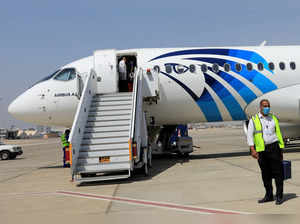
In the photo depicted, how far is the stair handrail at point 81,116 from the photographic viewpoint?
32.0ft

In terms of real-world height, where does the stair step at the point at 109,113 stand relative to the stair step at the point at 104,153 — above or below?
above

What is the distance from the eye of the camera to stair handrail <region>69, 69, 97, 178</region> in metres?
9.76

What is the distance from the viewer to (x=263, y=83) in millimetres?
14164

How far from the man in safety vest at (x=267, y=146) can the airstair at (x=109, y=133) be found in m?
4.18

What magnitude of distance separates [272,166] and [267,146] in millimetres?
404

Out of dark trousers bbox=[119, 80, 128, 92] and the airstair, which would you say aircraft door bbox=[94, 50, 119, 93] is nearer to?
the airstair

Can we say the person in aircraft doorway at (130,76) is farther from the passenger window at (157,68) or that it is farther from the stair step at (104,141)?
the stair step at (104,141)

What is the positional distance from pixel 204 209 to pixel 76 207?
264 centimetres

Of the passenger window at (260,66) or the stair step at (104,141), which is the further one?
the passenger window at (260,66)

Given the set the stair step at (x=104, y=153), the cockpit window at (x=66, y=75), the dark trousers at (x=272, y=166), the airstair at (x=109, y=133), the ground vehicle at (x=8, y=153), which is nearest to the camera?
the dark trousers at (x=272, y=166)

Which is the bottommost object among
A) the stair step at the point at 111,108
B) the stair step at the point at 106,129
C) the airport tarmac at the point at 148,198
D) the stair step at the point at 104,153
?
the airport tarmac at the point at 148,198

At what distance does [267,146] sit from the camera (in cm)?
654

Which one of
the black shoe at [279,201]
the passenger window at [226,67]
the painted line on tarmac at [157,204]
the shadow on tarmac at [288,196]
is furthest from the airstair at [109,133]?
the black shoe at [279,201]

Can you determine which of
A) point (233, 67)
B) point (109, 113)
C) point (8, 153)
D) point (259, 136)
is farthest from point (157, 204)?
point (8, 153)
